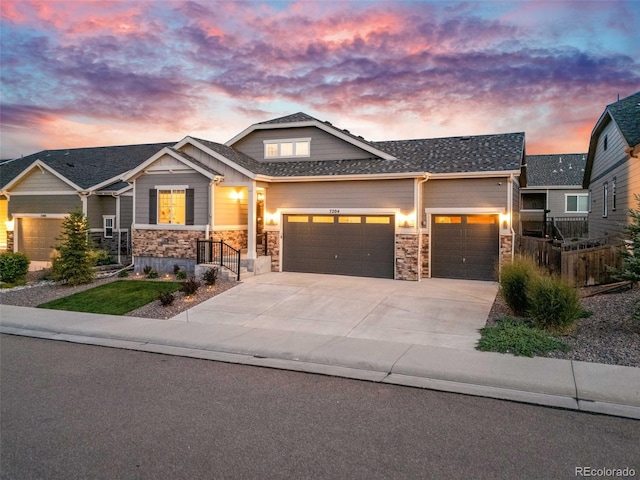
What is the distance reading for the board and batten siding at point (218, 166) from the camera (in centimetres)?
1759

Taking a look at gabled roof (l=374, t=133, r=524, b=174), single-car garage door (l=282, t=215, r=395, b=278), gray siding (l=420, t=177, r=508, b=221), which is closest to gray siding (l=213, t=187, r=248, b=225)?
single-car garage door (l=282, t=215, r=395, b=278)

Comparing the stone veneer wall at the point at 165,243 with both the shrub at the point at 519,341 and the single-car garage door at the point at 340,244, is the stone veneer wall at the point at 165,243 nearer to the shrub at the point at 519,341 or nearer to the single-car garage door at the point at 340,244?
the single-car garage door at the point at 340,244

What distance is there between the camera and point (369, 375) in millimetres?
7277

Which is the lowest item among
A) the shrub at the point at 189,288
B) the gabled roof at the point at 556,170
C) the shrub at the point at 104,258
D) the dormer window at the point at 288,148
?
the shrub at the point at 189,288

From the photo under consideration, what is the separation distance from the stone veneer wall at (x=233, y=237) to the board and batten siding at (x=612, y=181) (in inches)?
528

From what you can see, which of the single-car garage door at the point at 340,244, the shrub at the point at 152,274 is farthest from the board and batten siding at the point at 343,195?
the shrub at the point at 152,274

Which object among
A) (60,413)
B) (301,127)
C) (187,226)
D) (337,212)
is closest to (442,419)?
(60,413)

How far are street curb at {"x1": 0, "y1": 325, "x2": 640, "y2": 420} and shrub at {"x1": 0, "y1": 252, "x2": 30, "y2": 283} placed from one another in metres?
8.59

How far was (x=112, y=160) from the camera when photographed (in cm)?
2733

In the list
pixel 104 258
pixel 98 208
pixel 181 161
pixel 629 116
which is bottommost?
pixel 104 258

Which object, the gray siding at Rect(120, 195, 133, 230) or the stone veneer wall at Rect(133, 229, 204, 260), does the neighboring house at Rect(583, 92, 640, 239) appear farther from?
the gray siding at Rect(120, 195, 133, 230)

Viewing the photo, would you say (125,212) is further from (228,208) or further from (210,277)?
(210,277)

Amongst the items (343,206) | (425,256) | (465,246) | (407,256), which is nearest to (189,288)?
(343,206)

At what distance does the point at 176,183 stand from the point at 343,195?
6597 mm
